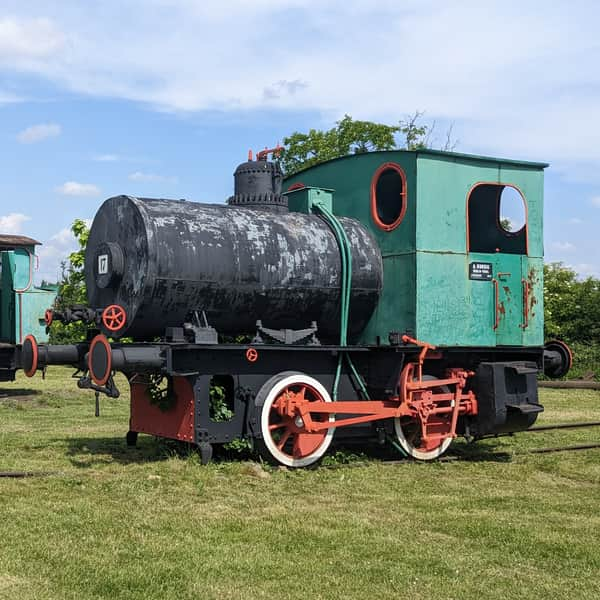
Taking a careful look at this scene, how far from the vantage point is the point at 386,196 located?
10672 millimetres

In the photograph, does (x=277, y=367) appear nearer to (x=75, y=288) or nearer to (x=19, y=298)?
(x=19, y=298)

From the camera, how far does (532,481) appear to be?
8.87 meters

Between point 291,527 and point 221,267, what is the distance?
3.32 meters

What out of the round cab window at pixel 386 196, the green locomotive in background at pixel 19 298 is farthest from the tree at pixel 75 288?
the round cab window at pixel 386 196

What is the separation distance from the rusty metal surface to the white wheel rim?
0.78 m

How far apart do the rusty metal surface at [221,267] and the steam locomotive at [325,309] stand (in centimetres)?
2

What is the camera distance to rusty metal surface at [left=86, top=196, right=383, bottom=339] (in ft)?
28.9

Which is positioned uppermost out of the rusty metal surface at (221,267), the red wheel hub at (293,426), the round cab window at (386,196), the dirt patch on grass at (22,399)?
the round cab window at (386,196)

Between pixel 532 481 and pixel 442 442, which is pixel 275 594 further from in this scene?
pixel 442 442


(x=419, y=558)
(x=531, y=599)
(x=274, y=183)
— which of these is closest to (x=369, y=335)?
(x=274, y=183)

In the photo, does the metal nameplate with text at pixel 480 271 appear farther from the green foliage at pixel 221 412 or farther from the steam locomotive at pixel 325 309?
the green foliage at pixel 221 412

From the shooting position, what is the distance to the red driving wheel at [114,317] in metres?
8.67

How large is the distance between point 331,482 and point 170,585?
11.8 feet

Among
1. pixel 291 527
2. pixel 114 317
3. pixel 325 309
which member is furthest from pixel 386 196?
pixel 291 527
